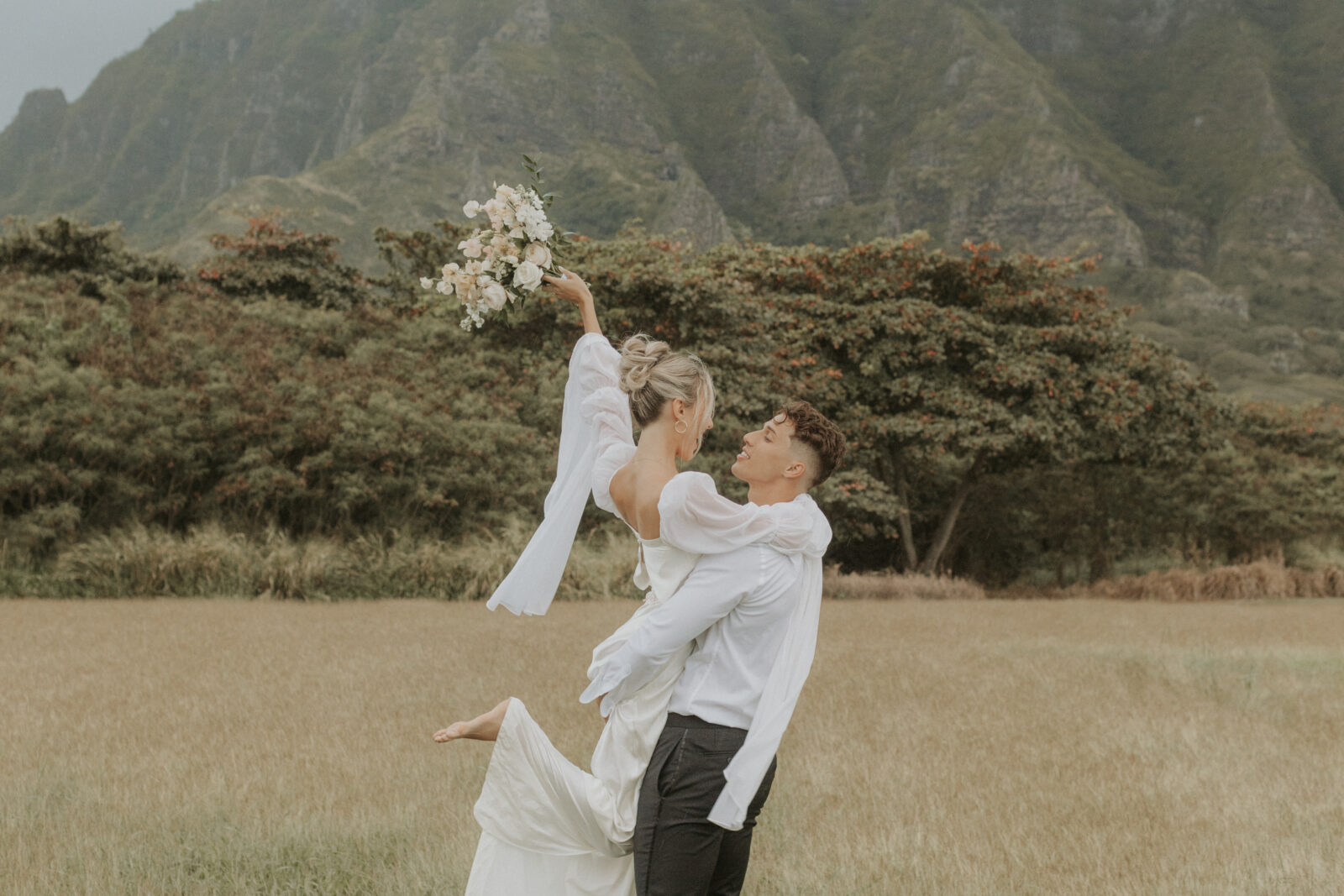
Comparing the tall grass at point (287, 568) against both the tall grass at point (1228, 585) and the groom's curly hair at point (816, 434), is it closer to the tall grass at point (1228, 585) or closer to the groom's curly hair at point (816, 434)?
the tall grass at point (1228, 585)

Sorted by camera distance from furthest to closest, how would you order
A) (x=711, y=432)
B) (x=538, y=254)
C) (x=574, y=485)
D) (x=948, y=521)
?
(x=948, y=521) < (x=711, y=432) < (x=538, y=254) < (x=574, y=485)

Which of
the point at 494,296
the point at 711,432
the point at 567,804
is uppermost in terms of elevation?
the point at 494,296

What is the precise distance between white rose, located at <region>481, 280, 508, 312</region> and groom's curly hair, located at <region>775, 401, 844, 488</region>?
33.6 inches

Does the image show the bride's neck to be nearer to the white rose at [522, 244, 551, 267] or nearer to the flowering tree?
the white rose at [522, 244, 551, 267]

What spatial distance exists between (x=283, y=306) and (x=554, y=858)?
1704 centimetres

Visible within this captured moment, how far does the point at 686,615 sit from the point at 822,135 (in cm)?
9877

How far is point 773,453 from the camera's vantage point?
2639mm

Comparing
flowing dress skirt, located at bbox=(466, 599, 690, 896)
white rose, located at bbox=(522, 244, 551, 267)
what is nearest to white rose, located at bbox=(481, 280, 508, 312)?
white rose, located at bbox=(522, 244, 551, 267)

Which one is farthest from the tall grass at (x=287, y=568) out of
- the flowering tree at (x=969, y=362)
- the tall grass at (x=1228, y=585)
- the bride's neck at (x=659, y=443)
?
the bride's neck at (x=659, y=443)

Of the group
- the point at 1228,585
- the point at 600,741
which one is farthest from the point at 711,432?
the point at 600,741

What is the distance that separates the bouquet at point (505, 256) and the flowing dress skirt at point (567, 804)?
0.98 meters

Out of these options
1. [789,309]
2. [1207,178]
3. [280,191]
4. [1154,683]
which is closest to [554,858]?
[1154,683]

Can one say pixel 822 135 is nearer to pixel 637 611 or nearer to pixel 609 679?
pixel 637 611

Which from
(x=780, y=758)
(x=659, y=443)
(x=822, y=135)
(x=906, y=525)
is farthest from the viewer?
(x=822, y=135)
